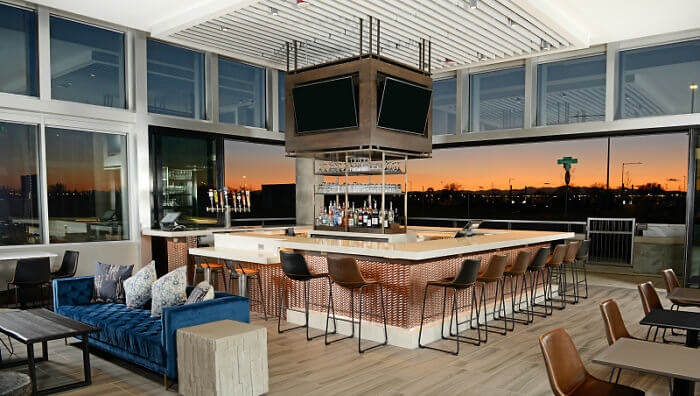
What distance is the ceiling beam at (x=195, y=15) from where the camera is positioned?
605 centimetres

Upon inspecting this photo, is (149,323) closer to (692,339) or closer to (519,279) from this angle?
(692,339)

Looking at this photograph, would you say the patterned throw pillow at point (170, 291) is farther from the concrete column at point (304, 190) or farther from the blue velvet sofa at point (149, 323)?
the concrete column at point (304, 190)

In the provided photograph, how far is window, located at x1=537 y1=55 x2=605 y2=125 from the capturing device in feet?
30.8

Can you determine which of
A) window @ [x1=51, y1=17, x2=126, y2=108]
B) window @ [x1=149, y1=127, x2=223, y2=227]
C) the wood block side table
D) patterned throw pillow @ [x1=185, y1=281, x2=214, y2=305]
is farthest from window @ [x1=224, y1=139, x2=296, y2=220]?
the wood block side table

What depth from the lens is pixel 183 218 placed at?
9695 mm

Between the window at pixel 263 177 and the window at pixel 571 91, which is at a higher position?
the window at pixel 571 91

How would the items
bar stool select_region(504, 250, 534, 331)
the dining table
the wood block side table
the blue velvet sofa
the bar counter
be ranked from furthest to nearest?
bar stool select_region(504, 250, 534, 331) → the bar counter → the blue velvet sofa → the wood block side table → the dining table

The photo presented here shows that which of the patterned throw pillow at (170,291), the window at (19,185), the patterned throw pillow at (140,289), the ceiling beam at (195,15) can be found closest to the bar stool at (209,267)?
the patterned throw pillow at (140,289)

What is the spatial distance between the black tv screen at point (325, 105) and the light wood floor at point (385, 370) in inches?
115

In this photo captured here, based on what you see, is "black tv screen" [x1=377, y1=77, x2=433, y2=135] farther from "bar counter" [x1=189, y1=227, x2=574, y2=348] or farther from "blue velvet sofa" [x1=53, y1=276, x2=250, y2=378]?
"blue velvet sofa" [x1=53, y1=276, x2=250, y2=378]

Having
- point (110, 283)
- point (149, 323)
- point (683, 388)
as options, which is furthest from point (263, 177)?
point (683, 388)

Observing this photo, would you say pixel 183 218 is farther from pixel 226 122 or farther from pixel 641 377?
pixel 641 377

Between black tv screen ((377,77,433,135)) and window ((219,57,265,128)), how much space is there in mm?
4990

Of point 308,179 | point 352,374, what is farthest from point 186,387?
point 308,179
